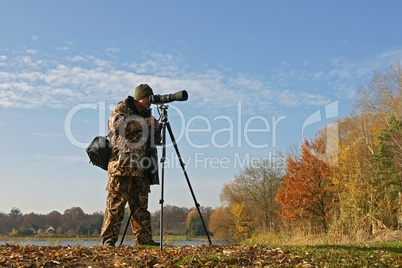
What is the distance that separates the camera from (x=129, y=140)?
6914mm

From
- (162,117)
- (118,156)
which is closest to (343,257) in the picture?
(162,117)

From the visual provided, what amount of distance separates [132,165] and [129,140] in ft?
1.40

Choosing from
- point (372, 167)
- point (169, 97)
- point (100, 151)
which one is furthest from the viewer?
point (372, 167)

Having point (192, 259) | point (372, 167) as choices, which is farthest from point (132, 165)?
point (372, 167)

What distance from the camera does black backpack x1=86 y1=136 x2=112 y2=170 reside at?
272 inches

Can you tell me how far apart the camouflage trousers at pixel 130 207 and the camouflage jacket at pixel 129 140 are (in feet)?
0.60

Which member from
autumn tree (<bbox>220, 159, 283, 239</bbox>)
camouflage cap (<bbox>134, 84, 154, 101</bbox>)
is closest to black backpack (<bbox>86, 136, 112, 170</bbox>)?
camouflage cap (<bbox>134, 84, 154, 101</bbox>)

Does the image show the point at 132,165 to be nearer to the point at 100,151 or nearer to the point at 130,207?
the point at 100,151

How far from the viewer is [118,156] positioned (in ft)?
22.5

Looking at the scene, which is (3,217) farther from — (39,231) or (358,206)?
(358,206)

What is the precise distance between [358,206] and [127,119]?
1288 cm

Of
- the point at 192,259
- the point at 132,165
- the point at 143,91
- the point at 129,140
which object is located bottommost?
the point at 192,259

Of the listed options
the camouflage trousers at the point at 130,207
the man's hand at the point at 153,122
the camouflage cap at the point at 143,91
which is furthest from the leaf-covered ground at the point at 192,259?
the camouflage cap at the point at 143,91

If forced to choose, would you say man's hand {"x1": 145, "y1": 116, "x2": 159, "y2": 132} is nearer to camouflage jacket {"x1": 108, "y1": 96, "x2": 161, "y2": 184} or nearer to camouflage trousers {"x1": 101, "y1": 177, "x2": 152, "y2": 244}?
camouflage jacket {"x1": 108, "y1": 96, "x2": 161, "y2": 184}
